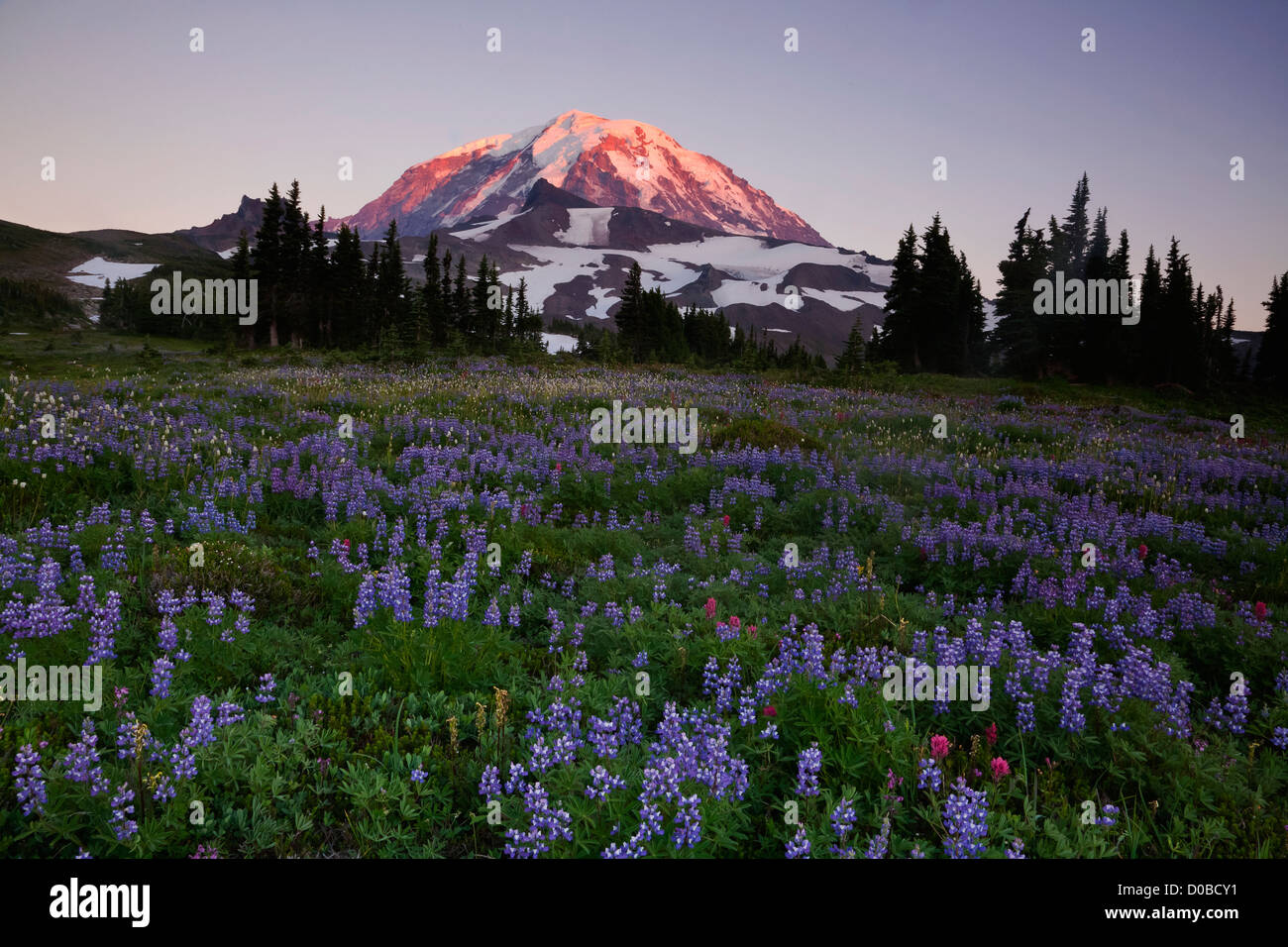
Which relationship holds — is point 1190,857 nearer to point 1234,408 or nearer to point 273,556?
point 273,556

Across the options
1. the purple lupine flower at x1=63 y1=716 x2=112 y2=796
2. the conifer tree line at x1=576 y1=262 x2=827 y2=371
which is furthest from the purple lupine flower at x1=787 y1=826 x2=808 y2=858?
the conifer tree line at x1=576 y1=262 x2=827 y2=371

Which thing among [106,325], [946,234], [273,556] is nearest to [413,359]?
[273,556]

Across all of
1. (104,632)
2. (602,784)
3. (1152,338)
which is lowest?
(602,784)

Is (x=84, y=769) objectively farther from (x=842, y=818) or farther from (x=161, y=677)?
(x=842, y=818)

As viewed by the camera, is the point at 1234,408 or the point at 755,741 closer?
the point at 755,741

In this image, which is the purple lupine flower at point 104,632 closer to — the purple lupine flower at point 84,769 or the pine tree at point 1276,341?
the purple lupine flower at point 84,769

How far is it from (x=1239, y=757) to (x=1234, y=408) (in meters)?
40.3

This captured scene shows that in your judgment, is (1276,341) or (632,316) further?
(632,316)

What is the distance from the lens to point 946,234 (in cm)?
5972

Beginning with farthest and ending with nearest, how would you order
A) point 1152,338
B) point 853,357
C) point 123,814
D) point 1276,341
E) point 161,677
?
1. point 1276,341
2. point 1152,338
3. point 853,357
4. point 161,677
5. point 123,814

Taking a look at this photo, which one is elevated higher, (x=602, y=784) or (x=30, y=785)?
(x=30, y=785)

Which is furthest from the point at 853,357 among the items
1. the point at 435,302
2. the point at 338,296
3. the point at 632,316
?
the point at 338,296

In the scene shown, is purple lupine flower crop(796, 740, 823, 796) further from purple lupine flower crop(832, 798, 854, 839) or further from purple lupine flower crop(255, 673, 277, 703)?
purple lupine flower crop(255, 673, 277, 703)

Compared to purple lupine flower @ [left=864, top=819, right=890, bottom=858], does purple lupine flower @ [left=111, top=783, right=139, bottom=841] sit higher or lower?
higher
